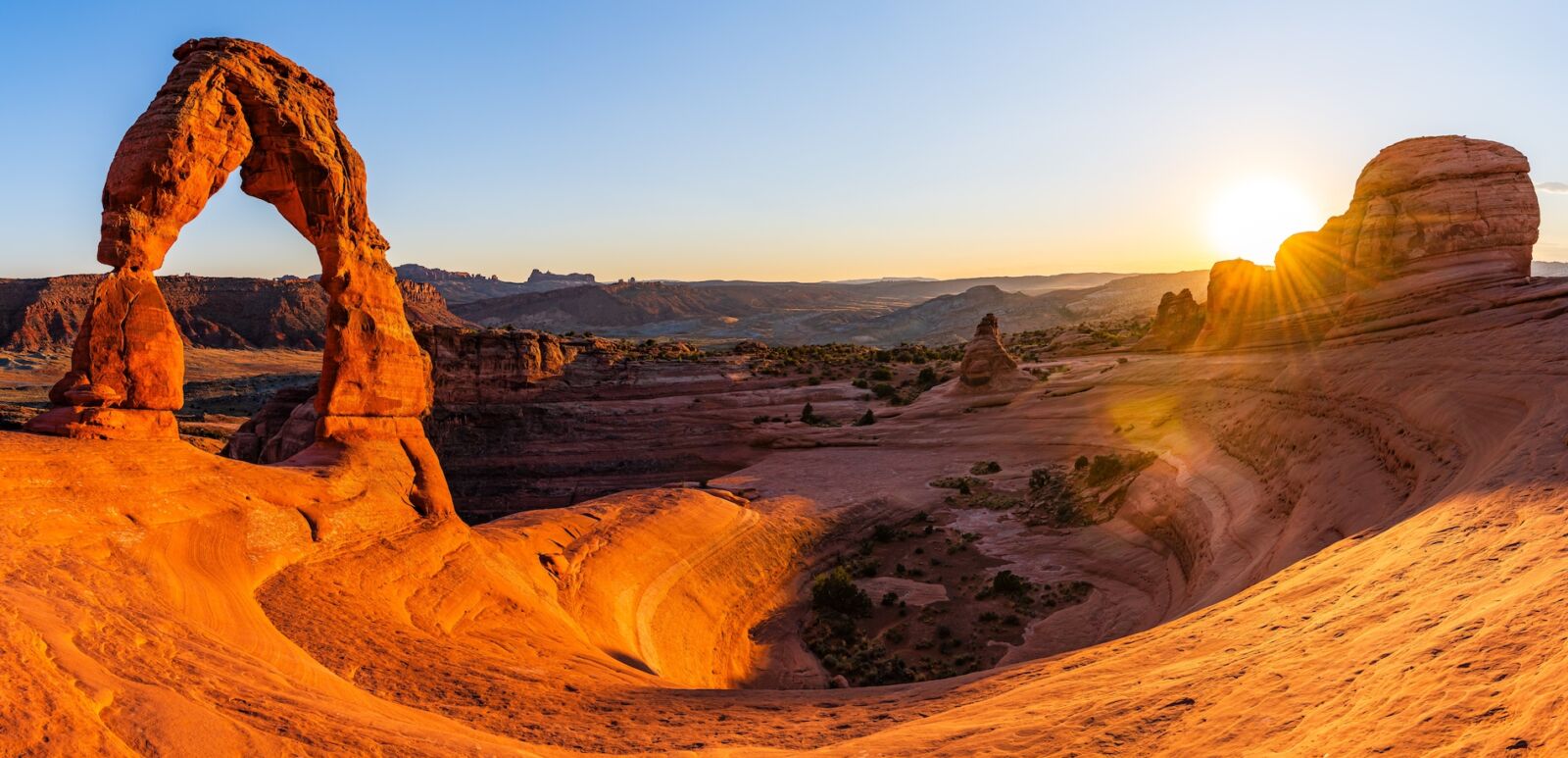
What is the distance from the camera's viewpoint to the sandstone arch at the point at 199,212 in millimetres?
12430

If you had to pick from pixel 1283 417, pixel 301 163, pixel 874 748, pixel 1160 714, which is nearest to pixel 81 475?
pixel 301 163

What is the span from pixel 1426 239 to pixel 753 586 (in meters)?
23.0

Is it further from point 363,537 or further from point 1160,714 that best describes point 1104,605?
point 363,537

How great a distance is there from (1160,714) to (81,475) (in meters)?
12.2

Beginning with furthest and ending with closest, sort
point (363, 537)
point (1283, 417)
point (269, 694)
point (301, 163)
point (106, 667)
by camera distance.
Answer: point (1283, 417) < point (301, 163) < point (363, 537) < point (269, 694) < point (106, 667)

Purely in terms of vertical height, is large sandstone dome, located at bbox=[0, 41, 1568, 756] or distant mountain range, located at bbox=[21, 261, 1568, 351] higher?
distant mountain range, located at bbox=[21, 261, 1568, 351]

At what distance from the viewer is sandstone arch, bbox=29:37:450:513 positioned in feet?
40.8

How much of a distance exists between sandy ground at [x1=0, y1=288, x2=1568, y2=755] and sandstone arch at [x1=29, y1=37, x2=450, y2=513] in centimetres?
125

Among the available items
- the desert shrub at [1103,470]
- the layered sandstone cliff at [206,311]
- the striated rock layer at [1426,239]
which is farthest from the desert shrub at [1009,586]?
the layered sandstone cliff at [206,311]

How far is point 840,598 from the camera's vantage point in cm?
2353

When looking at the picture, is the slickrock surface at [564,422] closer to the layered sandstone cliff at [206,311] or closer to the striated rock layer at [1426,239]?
the striated rock layer at [1426,239]

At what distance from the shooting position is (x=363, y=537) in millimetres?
14023

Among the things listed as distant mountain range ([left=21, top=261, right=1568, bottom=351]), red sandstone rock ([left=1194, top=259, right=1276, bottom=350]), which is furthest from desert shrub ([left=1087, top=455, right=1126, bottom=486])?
distant mountain range ([left=21, top=261, right=1568, bottom=351])

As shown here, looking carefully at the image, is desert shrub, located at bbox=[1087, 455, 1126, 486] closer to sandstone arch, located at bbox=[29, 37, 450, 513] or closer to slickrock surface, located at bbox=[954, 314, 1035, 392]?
slickrock surface, located at bbox=[954, 314, 1035, 392]
